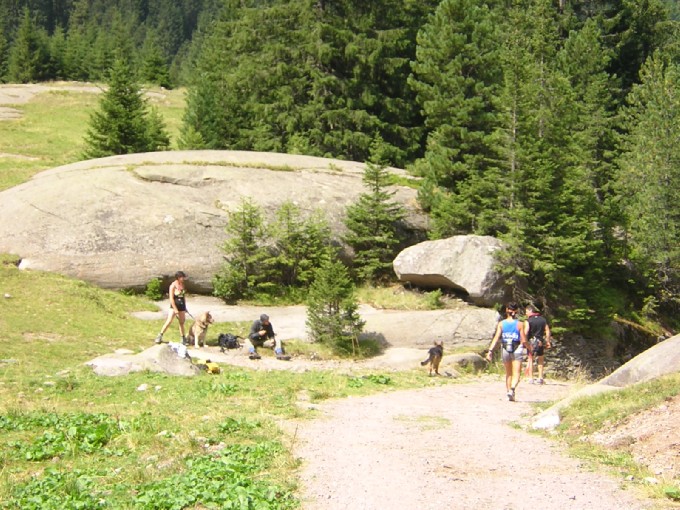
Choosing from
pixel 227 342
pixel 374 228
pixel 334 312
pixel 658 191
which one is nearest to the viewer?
pixel 227 342

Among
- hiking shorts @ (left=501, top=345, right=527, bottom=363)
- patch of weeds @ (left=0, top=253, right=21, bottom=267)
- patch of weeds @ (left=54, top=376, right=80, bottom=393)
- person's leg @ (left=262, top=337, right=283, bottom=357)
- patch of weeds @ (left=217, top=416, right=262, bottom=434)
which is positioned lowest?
person's leg @ (left=262, top=337, right=283, bottom=357)

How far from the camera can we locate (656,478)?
742cm

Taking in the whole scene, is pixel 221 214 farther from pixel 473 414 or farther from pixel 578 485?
pixel 578 485

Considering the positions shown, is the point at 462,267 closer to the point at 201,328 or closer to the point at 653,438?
the point at 201,328

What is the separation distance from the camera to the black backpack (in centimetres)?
1773

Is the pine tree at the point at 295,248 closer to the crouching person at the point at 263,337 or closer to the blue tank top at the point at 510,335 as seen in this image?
the crouching person at the point at 263,337

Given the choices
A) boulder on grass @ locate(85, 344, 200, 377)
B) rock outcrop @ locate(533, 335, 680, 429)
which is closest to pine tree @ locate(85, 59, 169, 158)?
boulder on grass @ locate(85, 344, 200, 377)

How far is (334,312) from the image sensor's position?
62.1 ft

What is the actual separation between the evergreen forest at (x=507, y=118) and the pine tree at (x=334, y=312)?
5.54 m

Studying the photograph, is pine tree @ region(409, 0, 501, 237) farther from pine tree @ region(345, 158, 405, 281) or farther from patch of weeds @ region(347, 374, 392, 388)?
patch of weeds @ region(347, 374, 392, 388)

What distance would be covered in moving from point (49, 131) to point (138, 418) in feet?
124

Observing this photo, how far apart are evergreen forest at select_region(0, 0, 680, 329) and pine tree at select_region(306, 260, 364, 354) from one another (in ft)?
18.2

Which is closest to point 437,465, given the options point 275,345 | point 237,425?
point 237,425

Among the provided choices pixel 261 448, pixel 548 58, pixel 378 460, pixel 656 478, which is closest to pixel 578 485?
pixel 656 478
